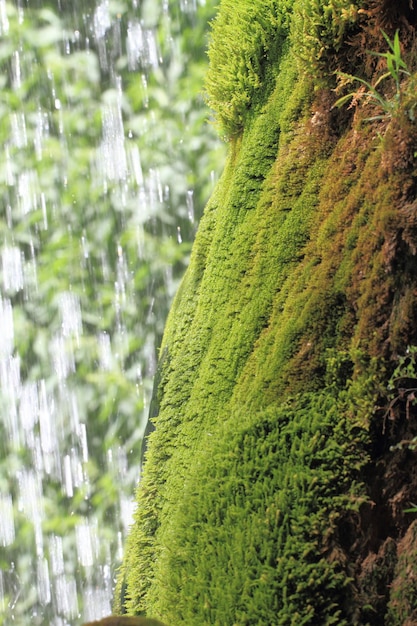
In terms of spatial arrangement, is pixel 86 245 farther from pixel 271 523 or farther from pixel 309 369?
pixel 271 523

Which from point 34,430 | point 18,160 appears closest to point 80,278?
point 18,160

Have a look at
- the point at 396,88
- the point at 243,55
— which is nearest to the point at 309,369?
the point at 396,88

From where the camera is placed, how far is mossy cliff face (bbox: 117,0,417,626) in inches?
66.1

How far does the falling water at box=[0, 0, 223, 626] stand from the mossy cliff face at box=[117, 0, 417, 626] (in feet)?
12.0

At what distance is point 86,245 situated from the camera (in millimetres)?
6418

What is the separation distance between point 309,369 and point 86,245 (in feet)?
15.8

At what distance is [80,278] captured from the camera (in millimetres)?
6363

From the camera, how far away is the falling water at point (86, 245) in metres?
6.27

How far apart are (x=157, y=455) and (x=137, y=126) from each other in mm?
4351

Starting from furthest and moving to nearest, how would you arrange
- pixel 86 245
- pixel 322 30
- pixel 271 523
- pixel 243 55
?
pixel 86 245 → pixel 243 55 → pixel 322 30 → pixel 271 523

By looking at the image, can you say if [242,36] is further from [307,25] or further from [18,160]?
[18,160]

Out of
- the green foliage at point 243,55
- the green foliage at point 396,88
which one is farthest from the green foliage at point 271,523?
the green foliage at point 243,55

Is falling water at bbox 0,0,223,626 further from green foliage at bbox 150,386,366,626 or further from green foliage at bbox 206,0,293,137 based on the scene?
green foliage at bbox 150,386,366,626

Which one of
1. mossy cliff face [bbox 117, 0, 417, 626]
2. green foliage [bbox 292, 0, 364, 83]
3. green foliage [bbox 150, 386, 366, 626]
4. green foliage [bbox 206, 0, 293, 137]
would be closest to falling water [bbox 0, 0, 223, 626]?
green foliage [bbox 206, 0, 293, 137]
